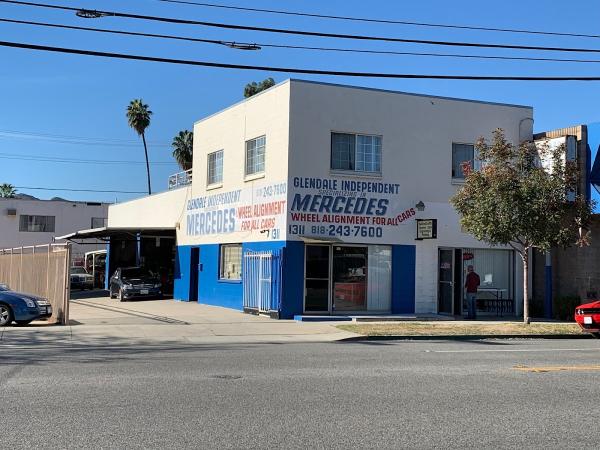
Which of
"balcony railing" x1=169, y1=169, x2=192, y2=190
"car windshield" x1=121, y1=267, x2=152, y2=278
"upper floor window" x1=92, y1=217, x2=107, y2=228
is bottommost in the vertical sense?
"car windshield" x1=121, y1=267, x2=152, y2=278

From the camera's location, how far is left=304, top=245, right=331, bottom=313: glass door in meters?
21.2

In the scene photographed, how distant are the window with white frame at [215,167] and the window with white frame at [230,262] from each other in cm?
284

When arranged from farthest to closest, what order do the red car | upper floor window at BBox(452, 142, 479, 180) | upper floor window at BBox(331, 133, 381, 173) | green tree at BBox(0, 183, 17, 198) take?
1. green tree at BBox(0, 183, 17, 198)
2. upper floor window at BBox(452, 142, 479, 180)
3. upper floor window at BBox(331, 133, 381, 173)
4. the red car

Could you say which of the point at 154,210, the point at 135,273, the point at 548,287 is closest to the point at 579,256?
the point at 548,287

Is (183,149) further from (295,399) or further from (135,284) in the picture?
(295,399)

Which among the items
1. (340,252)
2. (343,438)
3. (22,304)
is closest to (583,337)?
(340,252)

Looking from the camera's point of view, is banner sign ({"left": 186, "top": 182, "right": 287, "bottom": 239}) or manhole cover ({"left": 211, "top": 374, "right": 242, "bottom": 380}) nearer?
manhole cover ({"left": 211, "top": 374, "right": 242, "bottom": 380})

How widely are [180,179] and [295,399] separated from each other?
26.4 meters

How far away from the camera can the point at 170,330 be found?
55.7 ft

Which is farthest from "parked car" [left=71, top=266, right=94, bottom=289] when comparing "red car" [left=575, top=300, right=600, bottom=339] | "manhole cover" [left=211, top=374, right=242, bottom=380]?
"manhole cover" [left=211, top=374, right=242, bottom=380]

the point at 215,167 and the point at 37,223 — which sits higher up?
the point at 215,167

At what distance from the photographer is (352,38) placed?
16078mm

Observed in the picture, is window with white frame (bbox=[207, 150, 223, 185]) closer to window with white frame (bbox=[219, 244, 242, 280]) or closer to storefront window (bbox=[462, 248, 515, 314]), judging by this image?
window with white frame (bbox=[219, 244, 242, 280])

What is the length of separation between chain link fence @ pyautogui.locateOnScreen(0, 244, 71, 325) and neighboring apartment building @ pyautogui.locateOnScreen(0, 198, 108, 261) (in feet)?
100
